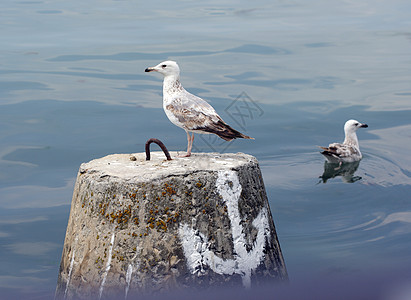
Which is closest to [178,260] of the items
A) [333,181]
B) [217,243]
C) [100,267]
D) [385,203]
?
[217,243]

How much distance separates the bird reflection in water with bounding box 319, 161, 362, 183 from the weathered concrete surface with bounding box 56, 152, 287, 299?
5869mm

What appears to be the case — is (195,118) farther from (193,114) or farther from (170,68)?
(170,68)

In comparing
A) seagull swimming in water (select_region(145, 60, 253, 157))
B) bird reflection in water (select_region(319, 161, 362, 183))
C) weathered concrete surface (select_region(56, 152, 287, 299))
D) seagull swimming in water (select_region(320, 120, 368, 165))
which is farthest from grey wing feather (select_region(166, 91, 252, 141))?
seagull swimming in water (select_region(320, 120, 368, 165))

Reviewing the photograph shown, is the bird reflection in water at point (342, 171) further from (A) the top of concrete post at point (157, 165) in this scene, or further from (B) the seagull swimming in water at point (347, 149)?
(A) the top of concrete post at point (157, 165)

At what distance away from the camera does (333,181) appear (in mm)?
9711

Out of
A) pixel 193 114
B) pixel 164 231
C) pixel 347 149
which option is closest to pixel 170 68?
pixel 193 114

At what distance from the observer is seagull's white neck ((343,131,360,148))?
1100cm

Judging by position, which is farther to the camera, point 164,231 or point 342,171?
point 342,171

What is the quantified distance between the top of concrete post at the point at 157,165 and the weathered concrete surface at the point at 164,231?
0.6 inches

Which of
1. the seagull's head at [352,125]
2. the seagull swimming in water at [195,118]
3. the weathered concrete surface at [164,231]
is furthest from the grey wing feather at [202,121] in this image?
the seagull's head at [352,125]

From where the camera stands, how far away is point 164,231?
3.82 m

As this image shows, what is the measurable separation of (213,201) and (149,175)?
492 mm

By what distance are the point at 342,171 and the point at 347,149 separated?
52 centimetres

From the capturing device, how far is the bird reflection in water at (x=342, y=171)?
9.82 meters
